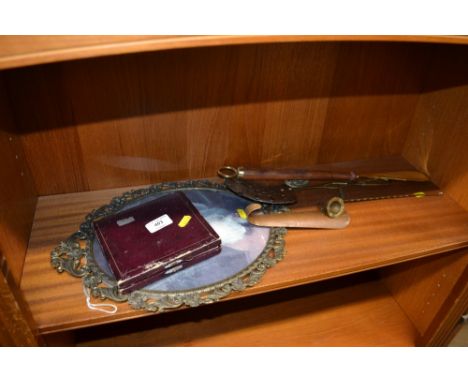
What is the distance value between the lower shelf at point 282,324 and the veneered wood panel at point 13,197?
371mm

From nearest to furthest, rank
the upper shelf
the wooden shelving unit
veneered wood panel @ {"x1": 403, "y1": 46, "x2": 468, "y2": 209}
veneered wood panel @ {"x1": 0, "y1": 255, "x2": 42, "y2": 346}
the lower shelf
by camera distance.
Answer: the upper shelf → veneered wood panel @ {"x1": 0, "y1": 255, "x2": 42, "y2": 346} → the wooden shelving unit → veneered wood panel @ {"x1": 403, "y1": 46, "x2": 468, "y2": 209} → the lower shelf

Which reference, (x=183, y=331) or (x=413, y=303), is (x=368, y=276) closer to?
(x=413, y=303)

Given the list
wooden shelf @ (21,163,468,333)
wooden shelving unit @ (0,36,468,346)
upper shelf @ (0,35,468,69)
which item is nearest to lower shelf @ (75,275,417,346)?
wooden shelving unit @ (0,36,468,346)

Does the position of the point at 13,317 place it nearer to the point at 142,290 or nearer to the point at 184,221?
the point at 142,290

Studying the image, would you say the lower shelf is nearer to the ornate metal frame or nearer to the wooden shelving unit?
the wooden shelving unit

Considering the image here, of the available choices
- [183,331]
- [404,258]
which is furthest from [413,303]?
[183,331]

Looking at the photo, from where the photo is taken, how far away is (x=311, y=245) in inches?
26.0

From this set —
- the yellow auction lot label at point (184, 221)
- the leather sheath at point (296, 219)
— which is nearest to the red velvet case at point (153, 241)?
the yellow auction lot label at point (184, 221)

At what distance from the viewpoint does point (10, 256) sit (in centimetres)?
52

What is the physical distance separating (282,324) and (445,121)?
0.58 m

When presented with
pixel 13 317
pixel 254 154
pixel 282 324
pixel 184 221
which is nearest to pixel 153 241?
pixel 184 221

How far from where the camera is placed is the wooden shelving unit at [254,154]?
1.88 feet

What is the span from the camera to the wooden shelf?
534 millimetres

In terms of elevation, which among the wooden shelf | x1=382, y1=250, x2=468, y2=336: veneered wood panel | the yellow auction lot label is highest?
the yellow auction lot label
